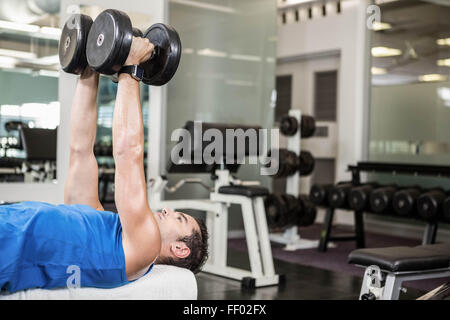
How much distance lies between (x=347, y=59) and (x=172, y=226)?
196 inches

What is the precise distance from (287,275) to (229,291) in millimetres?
626

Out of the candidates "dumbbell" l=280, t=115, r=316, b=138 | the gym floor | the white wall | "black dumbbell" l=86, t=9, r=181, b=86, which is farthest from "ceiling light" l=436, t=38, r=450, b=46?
"black dumbbell" l=86, t=9, r=181, b=86

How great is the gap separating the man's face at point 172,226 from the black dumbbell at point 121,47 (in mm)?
388

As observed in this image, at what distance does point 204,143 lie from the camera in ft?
12.3

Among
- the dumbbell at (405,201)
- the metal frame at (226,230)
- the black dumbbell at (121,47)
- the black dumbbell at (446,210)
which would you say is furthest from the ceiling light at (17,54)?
the black dumbbell at (446,210)

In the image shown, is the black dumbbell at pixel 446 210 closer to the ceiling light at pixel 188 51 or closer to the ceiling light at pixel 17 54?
the ceiling light at pixel 188 51

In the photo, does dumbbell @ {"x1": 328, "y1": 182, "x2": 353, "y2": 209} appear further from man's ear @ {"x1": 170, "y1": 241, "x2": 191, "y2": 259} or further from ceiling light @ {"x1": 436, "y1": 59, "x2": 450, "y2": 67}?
man's ear @ {"x1": 170, "y1": 241, "x2": 191, "y2": 259}

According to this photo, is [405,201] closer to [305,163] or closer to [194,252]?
[305,163]

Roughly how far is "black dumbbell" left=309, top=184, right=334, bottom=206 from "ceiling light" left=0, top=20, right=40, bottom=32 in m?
2.58

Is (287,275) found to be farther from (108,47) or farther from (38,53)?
(108,47)

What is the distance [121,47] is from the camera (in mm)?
1430

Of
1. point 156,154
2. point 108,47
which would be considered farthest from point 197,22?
point 108,47

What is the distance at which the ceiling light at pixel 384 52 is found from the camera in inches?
226

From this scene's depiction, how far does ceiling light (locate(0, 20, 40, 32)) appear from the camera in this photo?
145 inches
